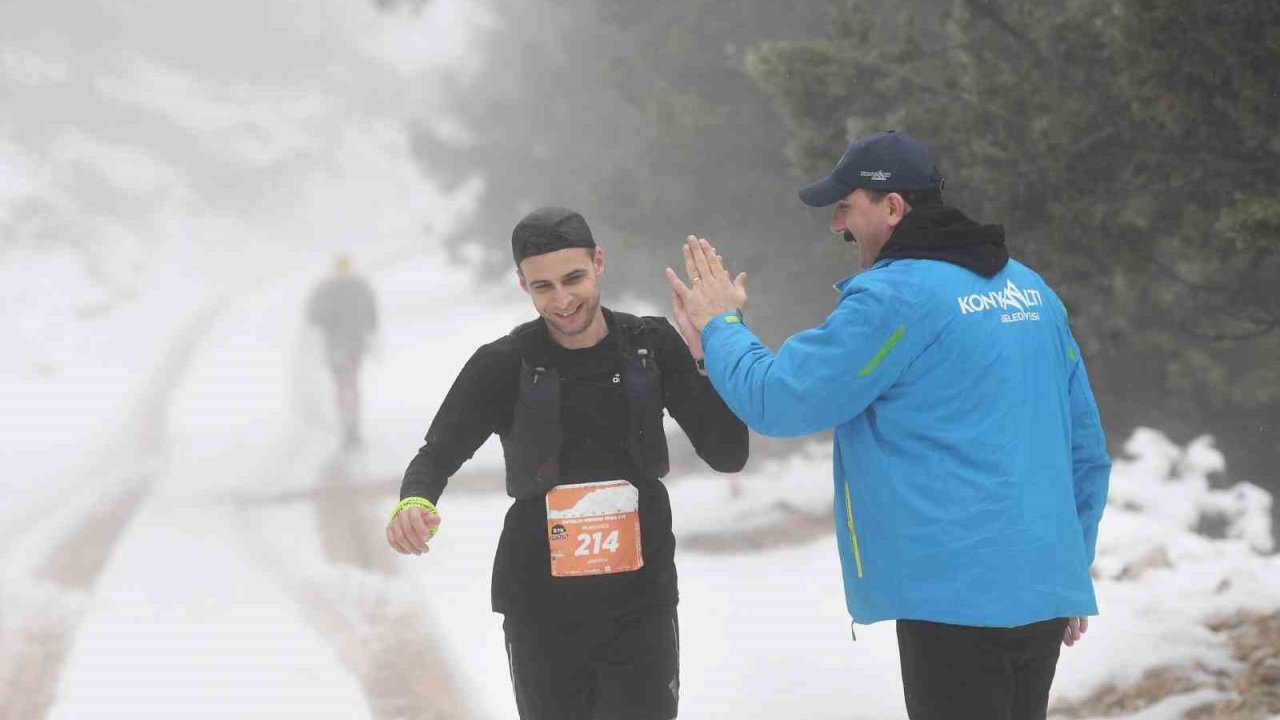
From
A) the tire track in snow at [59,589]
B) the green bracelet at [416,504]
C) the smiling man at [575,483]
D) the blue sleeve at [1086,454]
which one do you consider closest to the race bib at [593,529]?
the smiling man at [575,483]

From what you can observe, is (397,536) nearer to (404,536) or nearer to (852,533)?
(404,536)

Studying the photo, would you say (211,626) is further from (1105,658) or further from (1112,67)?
(1112,67)

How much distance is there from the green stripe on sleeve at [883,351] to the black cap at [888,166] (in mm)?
363

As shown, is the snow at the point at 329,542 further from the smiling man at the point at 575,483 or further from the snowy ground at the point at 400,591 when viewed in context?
the smiling man at the point at 575,483

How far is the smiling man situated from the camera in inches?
124

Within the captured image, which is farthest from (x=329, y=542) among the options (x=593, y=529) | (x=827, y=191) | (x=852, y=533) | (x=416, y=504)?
(x=827, y=191)

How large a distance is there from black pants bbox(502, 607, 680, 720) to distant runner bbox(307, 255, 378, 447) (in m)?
10.5

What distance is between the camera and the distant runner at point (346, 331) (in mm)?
13297

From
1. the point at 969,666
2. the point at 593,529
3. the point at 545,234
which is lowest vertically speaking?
the point at 969,666

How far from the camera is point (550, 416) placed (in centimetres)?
317

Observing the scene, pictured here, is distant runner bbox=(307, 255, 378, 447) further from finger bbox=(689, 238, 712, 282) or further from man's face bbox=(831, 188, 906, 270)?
man's face bbox=(831, 188, 906, 270)

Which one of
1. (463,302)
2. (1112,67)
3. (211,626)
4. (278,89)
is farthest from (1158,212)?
(278,89)

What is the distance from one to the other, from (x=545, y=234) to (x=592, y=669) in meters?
1.13

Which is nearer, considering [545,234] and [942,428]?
[942,428]
